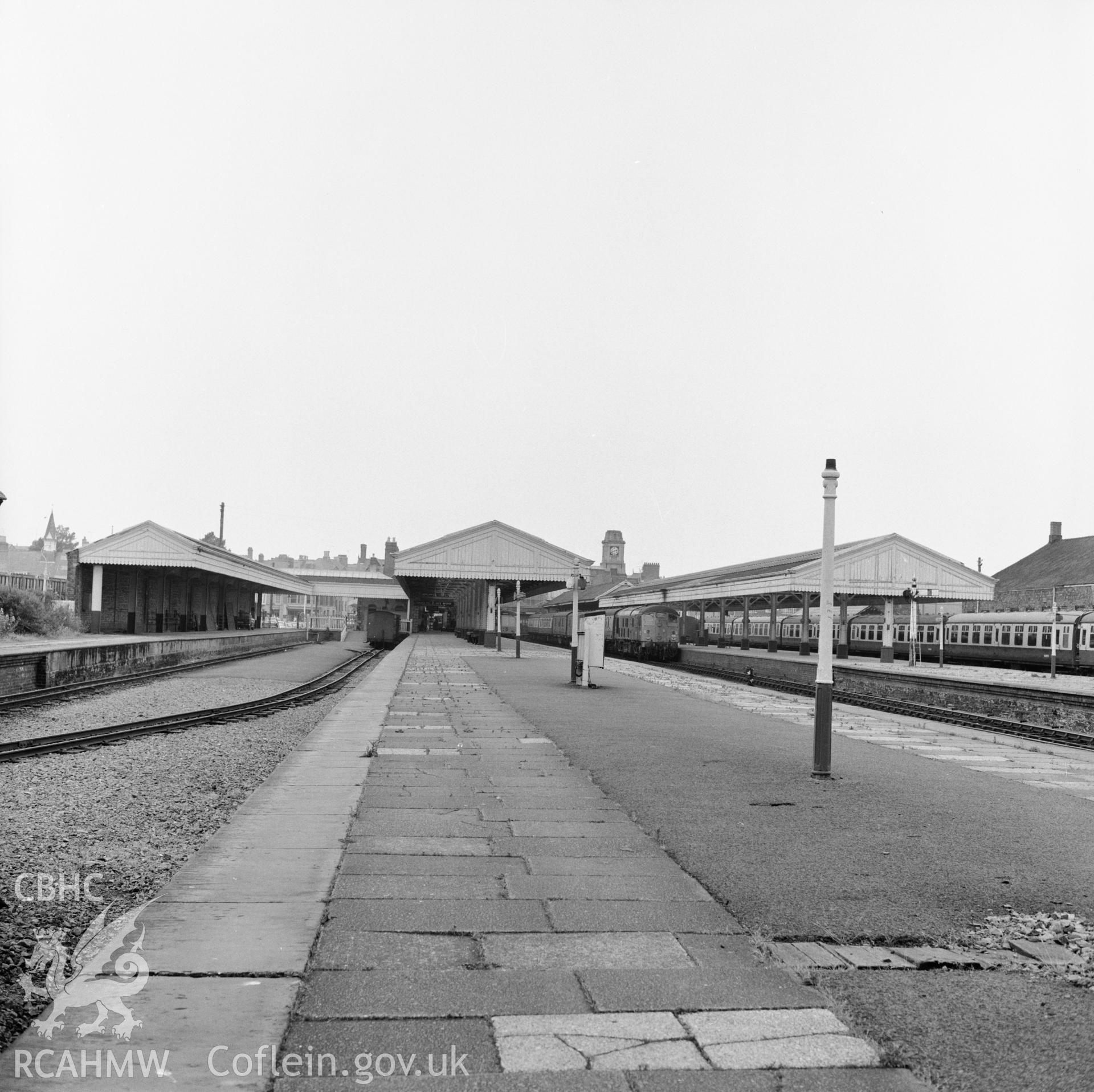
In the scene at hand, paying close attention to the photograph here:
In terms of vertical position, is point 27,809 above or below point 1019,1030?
below

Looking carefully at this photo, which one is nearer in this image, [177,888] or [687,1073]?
[687,1073]

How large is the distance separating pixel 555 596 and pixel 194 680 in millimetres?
98507

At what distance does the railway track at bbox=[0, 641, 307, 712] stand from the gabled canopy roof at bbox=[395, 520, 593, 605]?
37.7ft

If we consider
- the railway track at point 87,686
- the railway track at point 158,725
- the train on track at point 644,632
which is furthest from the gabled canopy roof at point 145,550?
the railway track at point 158,725

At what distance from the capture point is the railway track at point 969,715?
15.4m

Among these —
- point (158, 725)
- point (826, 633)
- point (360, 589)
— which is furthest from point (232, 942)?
point (360, 589)

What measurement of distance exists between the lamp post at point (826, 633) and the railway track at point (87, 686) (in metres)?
13.4

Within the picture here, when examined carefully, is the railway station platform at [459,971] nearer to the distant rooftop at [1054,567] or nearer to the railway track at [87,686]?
the railway track at [87,686]

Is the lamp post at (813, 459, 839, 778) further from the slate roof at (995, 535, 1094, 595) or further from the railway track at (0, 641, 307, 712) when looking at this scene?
the slate roof at (995, 535, 1094, 595)

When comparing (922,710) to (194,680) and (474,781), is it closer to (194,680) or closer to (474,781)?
(474,781)

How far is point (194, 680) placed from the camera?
2573 centimetres

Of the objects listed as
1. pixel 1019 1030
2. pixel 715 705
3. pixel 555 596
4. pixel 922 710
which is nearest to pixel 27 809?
pixel 1019 1030

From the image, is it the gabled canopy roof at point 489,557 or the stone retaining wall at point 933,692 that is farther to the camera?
the gabled canopy roof at point 489,557

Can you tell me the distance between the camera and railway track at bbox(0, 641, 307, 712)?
1740cm
